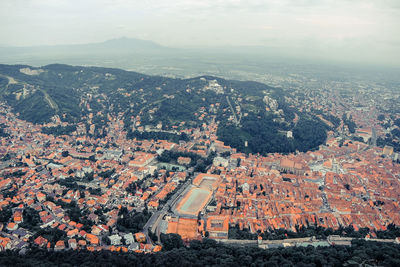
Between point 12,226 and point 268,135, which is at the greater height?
point 268,135

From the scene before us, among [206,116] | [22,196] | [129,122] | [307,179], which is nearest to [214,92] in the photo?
[206,116]

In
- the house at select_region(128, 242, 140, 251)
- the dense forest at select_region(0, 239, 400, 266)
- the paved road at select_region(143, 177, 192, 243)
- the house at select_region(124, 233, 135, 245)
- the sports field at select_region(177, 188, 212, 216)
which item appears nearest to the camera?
the dense forest at select_region(0, 239, 400, 266)

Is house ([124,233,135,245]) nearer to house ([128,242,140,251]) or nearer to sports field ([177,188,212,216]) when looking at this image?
house ([128,242,140,251])

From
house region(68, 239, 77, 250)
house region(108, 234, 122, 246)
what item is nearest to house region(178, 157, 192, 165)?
house region(108, 234, 122, 246)

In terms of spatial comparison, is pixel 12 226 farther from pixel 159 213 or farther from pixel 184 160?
pixel 184 160

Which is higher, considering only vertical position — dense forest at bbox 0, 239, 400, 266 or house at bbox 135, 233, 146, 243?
dense forest at bbox 0, 239, 400, 266

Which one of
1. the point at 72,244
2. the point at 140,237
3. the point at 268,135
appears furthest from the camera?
the point at 268,135

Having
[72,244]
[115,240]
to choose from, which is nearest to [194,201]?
[115,240]
